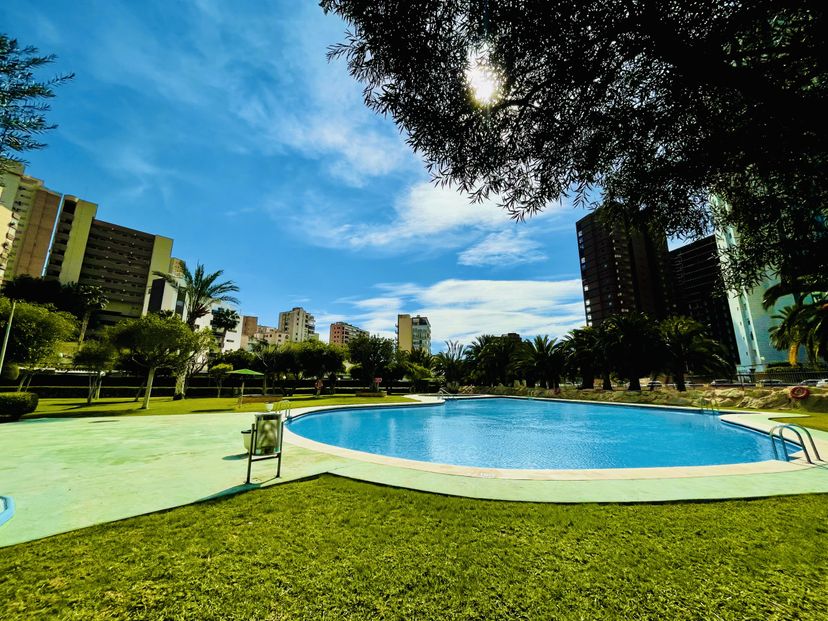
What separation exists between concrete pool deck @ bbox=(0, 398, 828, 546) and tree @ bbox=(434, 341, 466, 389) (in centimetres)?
4773

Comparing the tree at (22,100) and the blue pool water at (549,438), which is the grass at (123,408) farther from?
the tree at (22,100)

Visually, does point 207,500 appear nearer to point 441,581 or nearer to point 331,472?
point 331,472

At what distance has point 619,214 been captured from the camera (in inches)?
257

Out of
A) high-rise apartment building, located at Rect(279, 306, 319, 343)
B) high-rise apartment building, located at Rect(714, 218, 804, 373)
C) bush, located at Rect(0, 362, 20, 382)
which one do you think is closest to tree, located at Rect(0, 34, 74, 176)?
bush, located at Rect(0, 362, 20, 382)

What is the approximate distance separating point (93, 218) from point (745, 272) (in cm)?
12065

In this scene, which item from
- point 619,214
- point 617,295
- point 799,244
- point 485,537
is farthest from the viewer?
point 617,295

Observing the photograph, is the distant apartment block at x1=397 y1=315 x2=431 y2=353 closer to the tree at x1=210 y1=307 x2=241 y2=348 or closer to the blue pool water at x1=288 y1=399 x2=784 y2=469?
the tree at x1=210 y1=307 x2=241 y2=348

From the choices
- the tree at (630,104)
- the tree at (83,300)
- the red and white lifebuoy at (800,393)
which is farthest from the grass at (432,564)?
the tree at (83,300)

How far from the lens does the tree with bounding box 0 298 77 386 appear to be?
1541 centimetres

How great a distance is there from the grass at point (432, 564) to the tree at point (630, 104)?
4287 mm

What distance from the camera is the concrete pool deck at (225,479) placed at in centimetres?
479

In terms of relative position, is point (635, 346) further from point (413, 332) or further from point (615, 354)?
point (413, 332)

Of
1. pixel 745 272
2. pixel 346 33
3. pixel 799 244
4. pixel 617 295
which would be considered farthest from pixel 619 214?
pixel 617 295

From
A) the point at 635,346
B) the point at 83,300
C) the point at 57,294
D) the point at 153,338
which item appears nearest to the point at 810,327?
the point at 635,346
